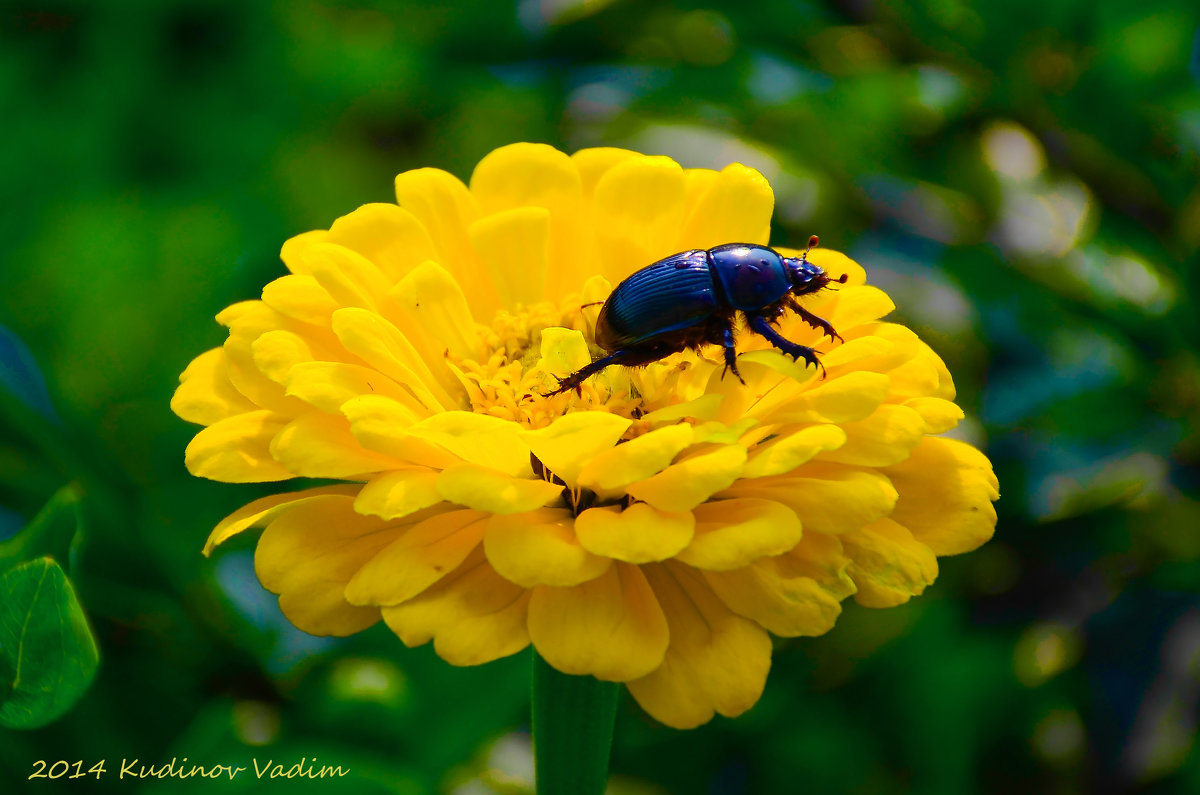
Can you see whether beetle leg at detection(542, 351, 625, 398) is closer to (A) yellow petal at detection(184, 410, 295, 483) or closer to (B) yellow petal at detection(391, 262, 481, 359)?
(B) yellow petal at detection(391, 262, 481, 359)

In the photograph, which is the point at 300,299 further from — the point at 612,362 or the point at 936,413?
the point at 936,413

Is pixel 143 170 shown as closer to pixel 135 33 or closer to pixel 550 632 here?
pixel 135 33

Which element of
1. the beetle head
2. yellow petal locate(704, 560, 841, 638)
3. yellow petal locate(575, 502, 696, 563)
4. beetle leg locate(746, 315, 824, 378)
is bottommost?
yellow petal locate(704, 560, 841, 638)

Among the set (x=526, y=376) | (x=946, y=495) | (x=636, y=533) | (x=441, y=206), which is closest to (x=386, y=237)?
(x=441, y=206)

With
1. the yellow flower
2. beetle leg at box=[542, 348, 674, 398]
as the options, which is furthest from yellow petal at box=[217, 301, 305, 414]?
beetle leg at box=[542, 348, 674, 398]

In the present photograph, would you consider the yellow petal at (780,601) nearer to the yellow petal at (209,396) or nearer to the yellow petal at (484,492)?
the yellow petal at (484,492)

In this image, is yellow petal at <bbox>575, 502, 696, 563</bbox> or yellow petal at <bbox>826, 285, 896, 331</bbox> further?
yellow petal at <bbox>826, 285, 896, 331</bbox>

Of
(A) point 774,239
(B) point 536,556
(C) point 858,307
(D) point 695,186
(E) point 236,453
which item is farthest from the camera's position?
(A) point 774,239
